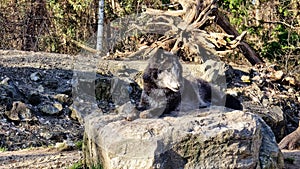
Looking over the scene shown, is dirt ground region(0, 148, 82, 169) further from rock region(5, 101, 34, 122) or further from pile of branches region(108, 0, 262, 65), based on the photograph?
pile of branches region(108, 0, 262, 65)

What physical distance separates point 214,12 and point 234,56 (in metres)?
Result: 1.49

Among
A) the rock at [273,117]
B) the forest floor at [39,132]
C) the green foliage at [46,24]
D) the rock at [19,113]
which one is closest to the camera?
the forest floor at [39,132]

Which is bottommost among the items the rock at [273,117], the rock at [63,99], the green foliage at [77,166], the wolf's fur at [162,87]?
the rock at [273,117]

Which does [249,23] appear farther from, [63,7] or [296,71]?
[63,7]

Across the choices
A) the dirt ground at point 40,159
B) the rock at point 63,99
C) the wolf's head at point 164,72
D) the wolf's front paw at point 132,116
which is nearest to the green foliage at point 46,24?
the rock at point 63,99

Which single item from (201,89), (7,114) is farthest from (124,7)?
Result: (201,89)

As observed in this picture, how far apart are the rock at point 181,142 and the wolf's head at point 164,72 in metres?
0.30

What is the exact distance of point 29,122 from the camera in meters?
7.18

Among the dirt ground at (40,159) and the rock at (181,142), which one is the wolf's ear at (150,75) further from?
the dirt ground at (40,159)

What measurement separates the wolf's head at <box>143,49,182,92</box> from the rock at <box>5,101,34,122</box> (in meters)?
3.49

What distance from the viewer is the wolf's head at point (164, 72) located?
4207mm

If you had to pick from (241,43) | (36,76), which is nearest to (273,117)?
(241,43)

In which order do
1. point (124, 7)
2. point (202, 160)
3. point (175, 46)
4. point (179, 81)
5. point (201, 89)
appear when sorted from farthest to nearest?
point (124, 7) < point (175, 46) < point (201, 89) < point (179, 81) < point (202, 160)

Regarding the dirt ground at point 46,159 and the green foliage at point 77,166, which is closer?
the green foliage at point 77,166
